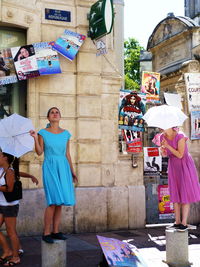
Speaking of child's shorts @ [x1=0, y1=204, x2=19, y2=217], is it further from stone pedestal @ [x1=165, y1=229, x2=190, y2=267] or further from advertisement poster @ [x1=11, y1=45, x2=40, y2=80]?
advertisement poster @ [x1=11, y1=45, x2=40, y2=80]

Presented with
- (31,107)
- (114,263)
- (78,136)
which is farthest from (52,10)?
(114,263)

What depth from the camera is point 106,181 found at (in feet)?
28.4

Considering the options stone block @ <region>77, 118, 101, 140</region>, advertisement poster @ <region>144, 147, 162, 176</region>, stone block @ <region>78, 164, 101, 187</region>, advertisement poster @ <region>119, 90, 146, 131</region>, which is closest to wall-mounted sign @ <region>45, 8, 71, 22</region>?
advertisement poster @ <region>119, 90, 146, 131</region>

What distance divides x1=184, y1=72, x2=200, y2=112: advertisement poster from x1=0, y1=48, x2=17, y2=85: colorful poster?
12.7ft

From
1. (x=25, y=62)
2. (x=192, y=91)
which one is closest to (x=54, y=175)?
(x=25, y=62)

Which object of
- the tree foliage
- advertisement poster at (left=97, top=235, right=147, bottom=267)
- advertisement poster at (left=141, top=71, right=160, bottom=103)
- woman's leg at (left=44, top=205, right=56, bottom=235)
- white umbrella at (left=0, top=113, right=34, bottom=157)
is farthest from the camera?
the tree foliage

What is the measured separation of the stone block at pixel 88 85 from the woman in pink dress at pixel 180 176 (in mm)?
2856

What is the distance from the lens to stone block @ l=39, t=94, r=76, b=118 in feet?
27.1

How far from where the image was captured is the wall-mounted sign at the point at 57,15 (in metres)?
8.41

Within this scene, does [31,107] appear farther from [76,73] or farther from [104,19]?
[104,19]

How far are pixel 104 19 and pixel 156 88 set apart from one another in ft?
7.78

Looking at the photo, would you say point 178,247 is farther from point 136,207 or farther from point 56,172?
point 136,207

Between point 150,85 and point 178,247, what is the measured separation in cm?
455

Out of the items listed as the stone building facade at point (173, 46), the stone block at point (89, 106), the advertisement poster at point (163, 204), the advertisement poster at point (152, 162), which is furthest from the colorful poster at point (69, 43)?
the stone building facade at point (173, 46)
